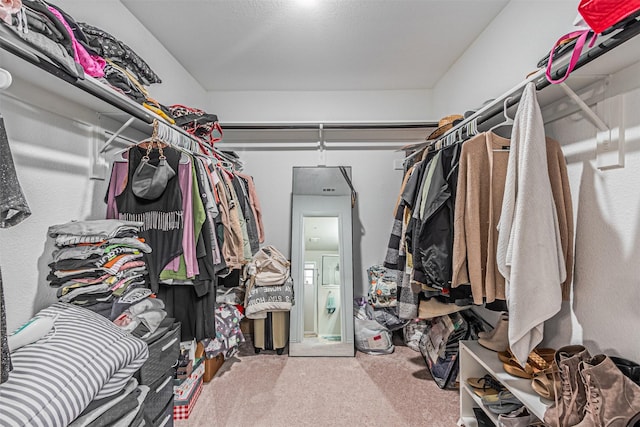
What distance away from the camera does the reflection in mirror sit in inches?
116

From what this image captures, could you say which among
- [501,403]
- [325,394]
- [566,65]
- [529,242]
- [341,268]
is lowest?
[325,394]

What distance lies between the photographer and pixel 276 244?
11.4ft

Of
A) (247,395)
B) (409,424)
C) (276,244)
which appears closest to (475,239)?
(409,424)

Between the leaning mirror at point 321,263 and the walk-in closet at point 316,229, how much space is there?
20 mm

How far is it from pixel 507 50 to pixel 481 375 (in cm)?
199

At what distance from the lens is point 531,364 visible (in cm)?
146

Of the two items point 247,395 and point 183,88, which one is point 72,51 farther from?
point 247,395

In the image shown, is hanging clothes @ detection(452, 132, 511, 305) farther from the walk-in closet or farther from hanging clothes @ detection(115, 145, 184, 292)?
hanging clothes @ detection(115, 145, 184, 292)

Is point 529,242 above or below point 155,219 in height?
below

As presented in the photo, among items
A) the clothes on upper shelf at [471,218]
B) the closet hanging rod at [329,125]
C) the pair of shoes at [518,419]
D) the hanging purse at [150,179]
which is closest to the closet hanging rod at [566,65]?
the clothes on upper shelf at [471,218]

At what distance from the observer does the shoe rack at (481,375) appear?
1.30m

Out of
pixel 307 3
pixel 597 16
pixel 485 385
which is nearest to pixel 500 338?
pixel 485 385

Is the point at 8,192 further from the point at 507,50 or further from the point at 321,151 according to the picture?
the point at 321,151

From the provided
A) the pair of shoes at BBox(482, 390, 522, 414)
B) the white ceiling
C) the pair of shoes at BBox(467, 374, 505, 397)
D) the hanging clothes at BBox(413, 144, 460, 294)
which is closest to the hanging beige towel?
the hanging clothes at BBox(413, 144, 460, 294)
